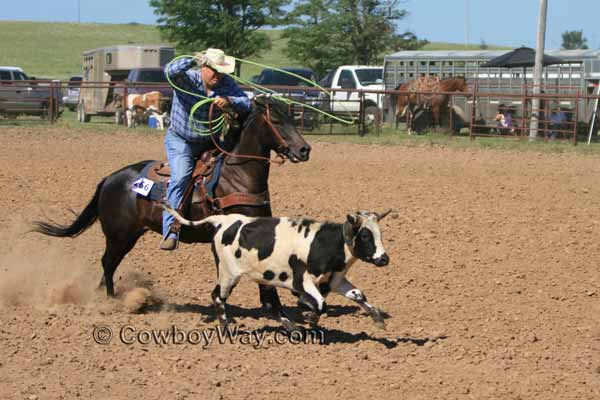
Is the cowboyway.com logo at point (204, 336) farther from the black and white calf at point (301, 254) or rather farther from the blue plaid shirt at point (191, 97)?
the blue plaid shirt at point (191, 97)

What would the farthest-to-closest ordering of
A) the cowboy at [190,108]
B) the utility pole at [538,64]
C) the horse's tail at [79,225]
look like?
the utility pole at [538,64] → the horse's tail at [79,225] → the cowboy at [190,108]

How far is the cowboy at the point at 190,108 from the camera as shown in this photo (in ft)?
22.0

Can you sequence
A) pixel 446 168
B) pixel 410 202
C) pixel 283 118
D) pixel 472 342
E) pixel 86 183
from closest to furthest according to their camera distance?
1. pixel 472 342
2. pixel 283 118
3. pixel 410 202
4. pixel 86 183
5. pixel 446 168

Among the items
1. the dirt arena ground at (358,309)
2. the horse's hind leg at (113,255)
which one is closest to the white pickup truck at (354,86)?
the dirt arena ground at (358,309)

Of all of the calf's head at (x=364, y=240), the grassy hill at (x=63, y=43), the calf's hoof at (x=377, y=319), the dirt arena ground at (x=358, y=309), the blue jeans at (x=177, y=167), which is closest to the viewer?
the dirt arena ground at (x=358, y=309)

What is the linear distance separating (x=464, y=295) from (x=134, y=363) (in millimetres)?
2983

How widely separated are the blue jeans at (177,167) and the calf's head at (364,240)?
161cm

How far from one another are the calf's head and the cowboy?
4.71ft

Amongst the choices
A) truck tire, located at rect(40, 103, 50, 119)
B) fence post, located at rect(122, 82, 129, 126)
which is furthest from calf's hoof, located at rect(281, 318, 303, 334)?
truck tire, located at rect(40, 103, 50, 119)

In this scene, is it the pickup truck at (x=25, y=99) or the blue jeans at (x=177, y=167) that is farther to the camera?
the pickup truck at (x=25, y=99)

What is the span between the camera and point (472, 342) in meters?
6.18

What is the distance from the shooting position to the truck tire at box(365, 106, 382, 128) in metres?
22.2

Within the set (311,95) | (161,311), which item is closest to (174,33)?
(311,95)

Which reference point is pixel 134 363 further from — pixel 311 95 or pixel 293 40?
pixel 293 40
